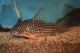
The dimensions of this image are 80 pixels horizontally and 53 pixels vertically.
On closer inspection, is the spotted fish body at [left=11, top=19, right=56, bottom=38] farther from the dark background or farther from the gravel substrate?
the dark background

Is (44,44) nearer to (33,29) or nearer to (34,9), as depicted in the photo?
(33,29)

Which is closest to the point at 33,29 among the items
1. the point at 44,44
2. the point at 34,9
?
the point at 44,44

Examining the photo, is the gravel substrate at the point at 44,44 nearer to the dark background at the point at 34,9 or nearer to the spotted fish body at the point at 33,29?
the spotted fish body at the point at 33,29

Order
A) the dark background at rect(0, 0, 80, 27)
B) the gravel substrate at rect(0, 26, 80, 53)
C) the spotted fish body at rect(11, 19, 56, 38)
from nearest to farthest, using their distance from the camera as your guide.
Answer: the gravel substrate at rect(0, 26, 80, 53) → the spotted fish body at rect(11, 19, 56, 38) → the dark background at rect(0, 0, 80, 27)

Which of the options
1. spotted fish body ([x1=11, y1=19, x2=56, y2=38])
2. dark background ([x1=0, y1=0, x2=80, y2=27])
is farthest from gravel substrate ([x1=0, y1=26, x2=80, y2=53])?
dark background ([x1=0, y1=0, x2=80, y2=27])

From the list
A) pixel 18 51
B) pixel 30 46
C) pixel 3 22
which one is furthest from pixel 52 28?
pixel 3 22

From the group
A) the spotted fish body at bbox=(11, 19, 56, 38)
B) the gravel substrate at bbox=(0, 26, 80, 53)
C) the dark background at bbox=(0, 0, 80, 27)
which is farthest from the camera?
the dark background at bbox=(0, 0, 80, 27)

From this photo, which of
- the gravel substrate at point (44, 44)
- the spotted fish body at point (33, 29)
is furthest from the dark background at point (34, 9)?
the gravel substrate at point (44, 44)

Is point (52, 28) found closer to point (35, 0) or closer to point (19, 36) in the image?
point (19, 36)
